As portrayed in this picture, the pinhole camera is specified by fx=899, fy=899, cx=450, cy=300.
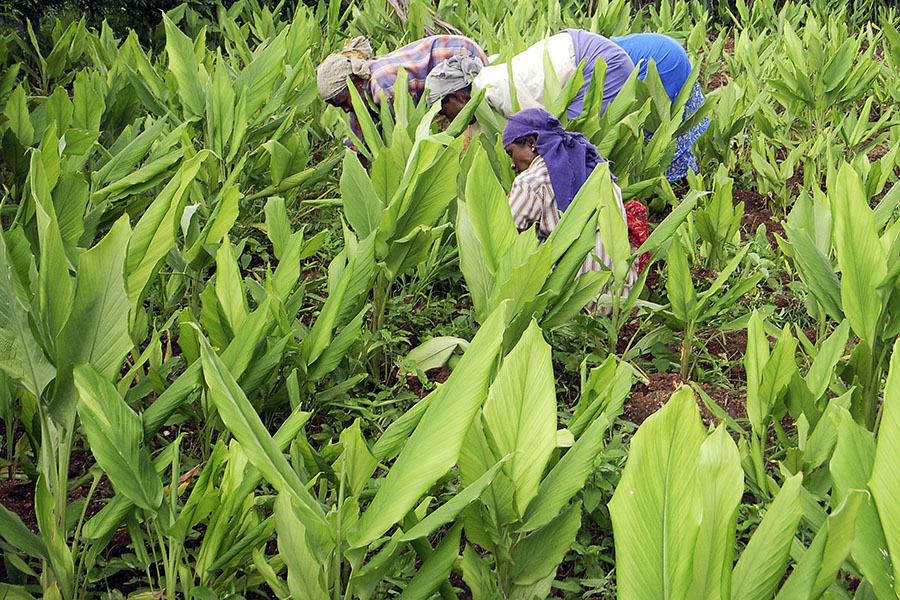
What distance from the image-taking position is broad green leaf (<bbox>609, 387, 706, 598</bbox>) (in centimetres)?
83

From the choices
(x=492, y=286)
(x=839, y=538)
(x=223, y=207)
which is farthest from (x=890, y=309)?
(x=223, y=207)

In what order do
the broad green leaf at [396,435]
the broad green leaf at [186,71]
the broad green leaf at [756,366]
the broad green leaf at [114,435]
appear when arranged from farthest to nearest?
the broad green leaf at [186,71] → the broad green leaf at [756,366] → the broad green leaf at [396,435] → the broad green leaf at [114,435]

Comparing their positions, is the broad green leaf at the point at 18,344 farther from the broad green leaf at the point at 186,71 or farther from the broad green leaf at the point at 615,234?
the broad green leaf at the point at 186,71

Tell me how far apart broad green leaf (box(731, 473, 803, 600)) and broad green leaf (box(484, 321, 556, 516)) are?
270 mm

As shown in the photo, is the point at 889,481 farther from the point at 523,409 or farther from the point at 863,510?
the point at 523,409

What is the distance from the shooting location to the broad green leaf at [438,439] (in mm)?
938

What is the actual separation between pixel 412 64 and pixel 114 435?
2.23 meters

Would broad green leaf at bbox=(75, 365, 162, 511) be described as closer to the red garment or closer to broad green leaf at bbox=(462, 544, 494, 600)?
broad green leaf at bbox=(462, 544, 494, 600)

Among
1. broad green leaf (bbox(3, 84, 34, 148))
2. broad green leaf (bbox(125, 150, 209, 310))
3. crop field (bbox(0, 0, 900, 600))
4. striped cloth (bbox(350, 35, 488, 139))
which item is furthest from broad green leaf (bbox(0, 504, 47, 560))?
striped cloth (bbox(350, 35, 488, 139))

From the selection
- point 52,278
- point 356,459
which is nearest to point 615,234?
point 356,459

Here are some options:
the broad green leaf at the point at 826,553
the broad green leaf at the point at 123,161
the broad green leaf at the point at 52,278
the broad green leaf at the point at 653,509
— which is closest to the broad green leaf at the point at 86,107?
the broad green leaf at the point at 123,161

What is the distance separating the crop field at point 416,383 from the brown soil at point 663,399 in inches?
0.4

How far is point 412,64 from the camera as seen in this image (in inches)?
121

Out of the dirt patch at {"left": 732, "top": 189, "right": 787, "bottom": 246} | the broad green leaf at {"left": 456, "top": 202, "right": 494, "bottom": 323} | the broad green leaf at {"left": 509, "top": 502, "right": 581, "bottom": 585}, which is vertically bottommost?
the dirt patch at {"left": 732, "top": 189, "right": 787, "bottom": 246}
